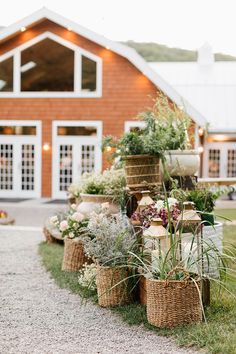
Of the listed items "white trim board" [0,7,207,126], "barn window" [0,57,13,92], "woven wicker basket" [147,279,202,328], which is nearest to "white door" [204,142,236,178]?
"white trim board" [0,7,207,126]

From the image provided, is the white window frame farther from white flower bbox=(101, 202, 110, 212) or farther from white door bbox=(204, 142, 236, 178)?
white flower bbox=(101, 202, 110, 212)

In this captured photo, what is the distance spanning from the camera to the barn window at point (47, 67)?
704 inches

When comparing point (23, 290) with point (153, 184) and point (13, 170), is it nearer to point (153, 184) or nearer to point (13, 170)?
point (153, 184)

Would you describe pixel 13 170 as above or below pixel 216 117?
below

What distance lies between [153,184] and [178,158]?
1.65 ft

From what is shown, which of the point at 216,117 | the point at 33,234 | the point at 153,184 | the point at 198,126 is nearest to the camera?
the point at 153,184

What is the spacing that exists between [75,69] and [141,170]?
1154 cm

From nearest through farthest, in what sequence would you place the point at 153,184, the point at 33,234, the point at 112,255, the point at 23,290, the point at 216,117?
the point at 112,255 < the point at 23,290 < the point at 153,184 < the point at 33,234 < the point at 216,117

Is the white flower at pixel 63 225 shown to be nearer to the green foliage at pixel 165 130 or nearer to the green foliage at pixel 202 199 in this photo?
the green foliage at pixel 165 130

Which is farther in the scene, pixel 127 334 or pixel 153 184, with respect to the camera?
pixel 153 184

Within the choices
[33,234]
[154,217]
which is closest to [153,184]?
[154,217]

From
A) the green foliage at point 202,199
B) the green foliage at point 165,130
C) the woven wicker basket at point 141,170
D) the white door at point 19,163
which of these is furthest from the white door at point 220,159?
the green foliage at point 202,199

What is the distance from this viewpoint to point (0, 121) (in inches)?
730

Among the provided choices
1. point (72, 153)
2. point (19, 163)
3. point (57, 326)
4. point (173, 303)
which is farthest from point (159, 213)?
point (19, 163)
